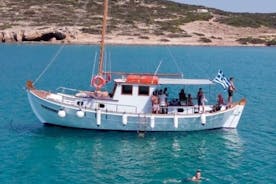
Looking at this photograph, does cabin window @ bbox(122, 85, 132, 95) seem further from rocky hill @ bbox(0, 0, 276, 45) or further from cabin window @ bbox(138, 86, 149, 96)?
rocky hill @ bbox(0, 0, 276, 45)

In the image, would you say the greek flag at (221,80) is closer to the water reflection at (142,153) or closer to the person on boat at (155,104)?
the water reflection at (142,153)

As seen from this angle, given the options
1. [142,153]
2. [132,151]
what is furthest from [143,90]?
[142,153]

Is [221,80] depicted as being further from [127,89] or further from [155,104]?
[127,89]

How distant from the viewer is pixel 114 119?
34.1m

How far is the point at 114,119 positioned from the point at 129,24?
101m

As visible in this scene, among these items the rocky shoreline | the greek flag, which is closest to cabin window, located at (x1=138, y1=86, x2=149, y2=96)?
the greek flag

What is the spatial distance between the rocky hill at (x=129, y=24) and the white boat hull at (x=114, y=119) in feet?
257

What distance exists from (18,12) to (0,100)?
96.1 m

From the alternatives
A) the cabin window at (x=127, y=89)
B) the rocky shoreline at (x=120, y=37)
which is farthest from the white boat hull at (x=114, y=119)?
the rocky shoreline at (x=120, y=37)

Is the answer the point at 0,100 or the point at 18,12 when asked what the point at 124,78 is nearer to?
the point at 0,100

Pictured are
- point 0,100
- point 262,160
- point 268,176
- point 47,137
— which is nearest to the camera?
point 268,176

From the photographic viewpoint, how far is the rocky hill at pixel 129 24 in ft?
376

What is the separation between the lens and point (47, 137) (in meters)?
33.6

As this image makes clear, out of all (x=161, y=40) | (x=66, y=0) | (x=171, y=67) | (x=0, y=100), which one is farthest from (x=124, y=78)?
(x=66, y=0)
